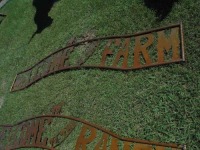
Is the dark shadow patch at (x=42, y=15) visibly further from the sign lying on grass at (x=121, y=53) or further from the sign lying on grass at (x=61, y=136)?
the sign lying on grass at (x=61, y=136)

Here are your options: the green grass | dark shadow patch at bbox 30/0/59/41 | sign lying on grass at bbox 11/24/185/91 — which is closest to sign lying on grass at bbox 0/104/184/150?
the green grass

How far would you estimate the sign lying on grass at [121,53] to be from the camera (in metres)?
5.50

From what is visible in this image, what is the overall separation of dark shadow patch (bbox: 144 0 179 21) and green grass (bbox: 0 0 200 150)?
0.31 ft

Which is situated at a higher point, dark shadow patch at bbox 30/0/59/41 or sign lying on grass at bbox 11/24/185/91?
dark shadow patch at bbox 30/0/59/41

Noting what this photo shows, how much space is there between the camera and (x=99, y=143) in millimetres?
5457

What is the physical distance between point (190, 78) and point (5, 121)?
15.1 ft

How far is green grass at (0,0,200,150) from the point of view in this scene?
4891 millimetres

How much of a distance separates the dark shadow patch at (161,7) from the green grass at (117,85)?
3.7 inches

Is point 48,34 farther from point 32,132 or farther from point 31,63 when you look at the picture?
point 32,132

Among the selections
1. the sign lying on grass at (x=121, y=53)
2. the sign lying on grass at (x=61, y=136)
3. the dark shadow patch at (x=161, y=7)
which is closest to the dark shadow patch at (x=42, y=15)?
the sign lying on grass at (x=121, y=53)

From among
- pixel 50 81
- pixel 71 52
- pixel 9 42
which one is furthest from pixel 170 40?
pixel 9 42

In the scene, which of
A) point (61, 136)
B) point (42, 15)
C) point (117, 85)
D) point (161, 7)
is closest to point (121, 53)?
point (117, 85)

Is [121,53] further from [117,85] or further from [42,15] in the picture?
[42,15]

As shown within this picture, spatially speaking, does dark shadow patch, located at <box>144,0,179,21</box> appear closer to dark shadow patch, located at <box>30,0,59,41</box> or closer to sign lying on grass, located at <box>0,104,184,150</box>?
sign lying on grass, located at <box>0,104,184,150</box>
